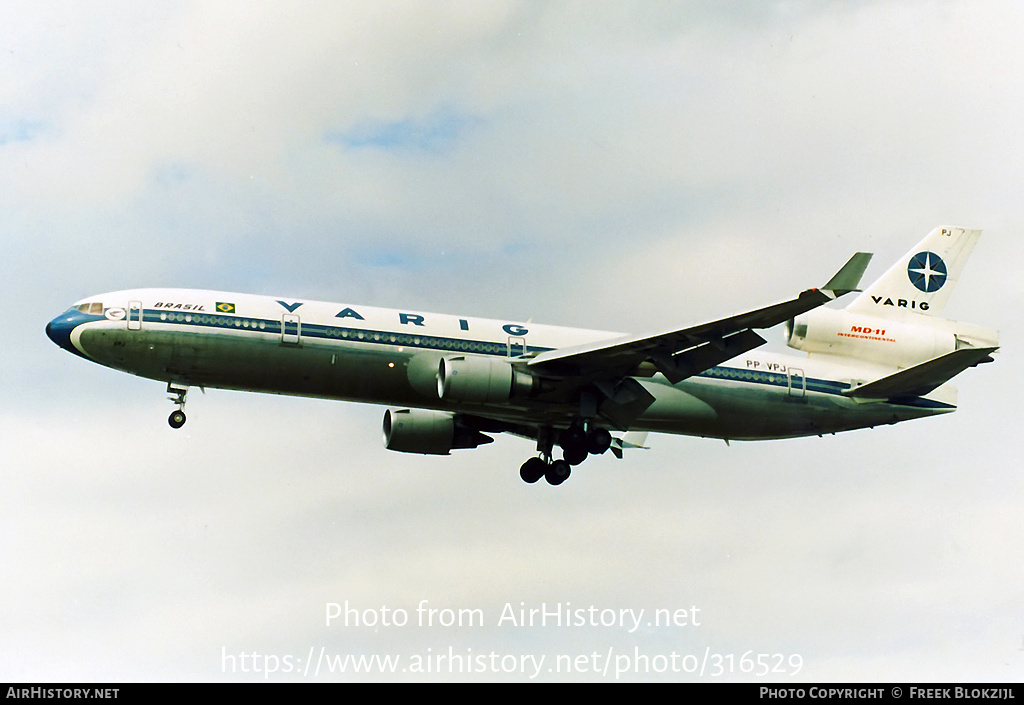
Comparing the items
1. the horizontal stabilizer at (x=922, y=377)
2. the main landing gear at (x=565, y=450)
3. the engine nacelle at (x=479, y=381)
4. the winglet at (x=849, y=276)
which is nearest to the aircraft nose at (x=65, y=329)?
the engine nacelle at (x=479, y=381)

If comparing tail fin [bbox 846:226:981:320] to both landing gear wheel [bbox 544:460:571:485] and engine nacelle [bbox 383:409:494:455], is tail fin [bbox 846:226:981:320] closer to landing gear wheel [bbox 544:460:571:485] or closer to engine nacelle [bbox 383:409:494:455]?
landing gear wheel [bbox 544:460:571:485]

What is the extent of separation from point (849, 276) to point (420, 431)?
18188mm

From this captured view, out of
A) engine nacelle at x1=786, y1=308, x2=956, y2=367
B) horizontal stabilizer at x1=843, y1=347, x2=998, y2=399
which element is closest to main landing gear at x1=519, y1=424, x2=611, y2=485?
engine nacelle at x1=786, y1=308, x2=956, y2=367

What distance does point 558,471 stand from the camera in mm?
46062

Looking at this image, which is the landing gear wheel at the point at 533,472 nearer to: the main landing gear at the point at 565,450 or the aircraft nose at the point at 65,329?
the main landing gear at the point at 565,450

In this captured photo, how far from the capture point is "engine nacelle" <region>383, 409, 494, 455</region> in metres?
47.4

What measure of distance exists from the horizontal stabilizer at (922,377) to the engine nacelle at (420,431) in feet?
46.5

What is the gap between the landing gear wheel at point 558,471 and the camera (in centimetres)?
4606

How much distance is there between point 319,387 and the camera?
4138 cm

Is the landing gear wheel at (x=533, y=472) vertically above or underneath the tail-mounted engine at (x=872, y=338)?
underneath

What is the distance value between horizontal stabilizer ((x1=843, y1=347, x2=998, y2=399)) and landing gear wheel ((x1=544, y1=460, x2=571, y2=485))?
33.1 ft
